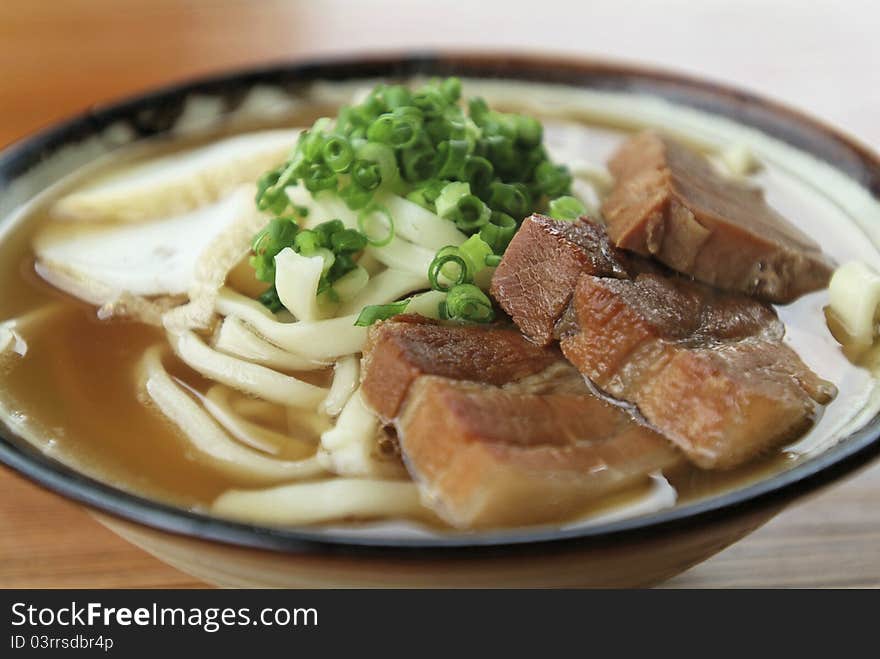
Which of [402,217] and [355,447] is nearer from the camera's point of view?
[355,447]

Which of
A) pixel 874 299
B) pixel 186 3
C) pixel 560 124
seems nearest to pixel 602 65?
pixel 560 124

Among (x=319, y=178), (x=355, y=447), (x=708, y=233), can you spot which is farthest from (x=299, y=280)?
(x=708, y=233)

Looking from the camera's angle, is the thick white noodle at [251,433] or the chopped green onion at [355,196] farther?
the chopped green onion at [355,196]

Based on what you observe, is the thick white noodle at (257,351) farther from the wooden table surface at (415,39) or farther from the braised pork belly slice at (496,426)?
the wooden table surface at (415,39)

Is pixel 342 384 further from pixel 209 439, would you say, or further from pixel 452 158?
pixel 452 158

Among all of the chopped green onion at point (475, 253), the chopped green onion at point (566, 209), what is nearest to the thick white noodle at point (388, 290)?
the chopped green onion at point (475, 253)

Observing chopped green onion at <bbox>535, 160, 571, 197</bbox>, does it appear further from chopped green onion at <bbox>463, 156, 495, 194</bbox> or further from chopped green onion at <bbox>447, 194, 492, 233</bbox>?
chopped green onion at <bbox>447, 194, 492, 233</bbox>

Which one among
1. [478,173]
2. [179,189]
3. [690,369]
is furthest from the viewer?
[179,189]
